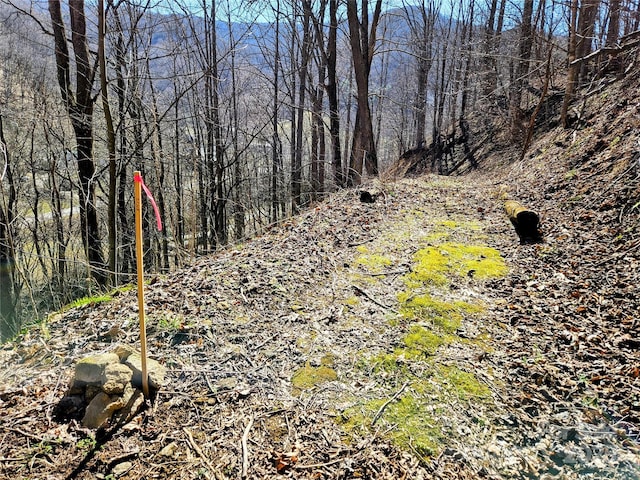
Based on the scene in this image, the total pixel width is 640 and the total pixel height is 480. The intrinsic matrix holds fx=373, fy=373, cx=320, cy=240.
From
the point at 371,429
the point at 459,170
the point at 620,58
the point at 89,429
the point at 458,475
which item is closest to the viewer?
the point at 458,475

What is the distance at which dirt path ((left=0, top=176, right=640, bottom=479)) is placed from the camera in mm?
2061

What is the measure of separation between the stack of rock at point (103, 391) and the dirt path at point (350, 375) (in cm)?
9

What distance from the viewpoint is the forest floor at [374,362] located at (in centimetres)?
207

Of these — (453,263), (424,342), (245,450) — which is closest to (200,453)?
(245,450)

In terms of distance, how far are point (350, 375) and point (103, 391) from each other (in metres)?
1.63

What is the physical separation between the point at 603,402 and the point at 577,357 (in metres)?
0.44

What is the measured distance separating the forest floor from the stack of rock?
76mm

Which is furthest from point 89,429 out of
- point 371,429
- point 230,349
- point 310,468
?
point 371,429

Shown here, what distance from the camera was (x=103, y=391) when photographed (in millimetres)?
2266

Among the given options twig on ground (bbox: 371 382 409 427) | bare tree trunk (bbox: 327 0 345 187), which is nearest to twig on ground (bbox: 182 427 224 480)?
twig on ground (bbox: 371 382 409 427)

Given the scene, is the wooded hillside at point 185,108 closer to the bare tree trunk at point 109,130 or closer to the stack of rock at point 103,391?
the bare tree trunk at point 109,130

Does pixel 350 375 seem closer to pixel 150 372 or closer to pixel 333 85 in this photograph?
pixel 150 372

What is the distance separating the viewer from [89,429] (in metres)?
2.15

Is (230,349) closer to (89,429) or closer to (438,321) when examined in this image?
(89,429)
